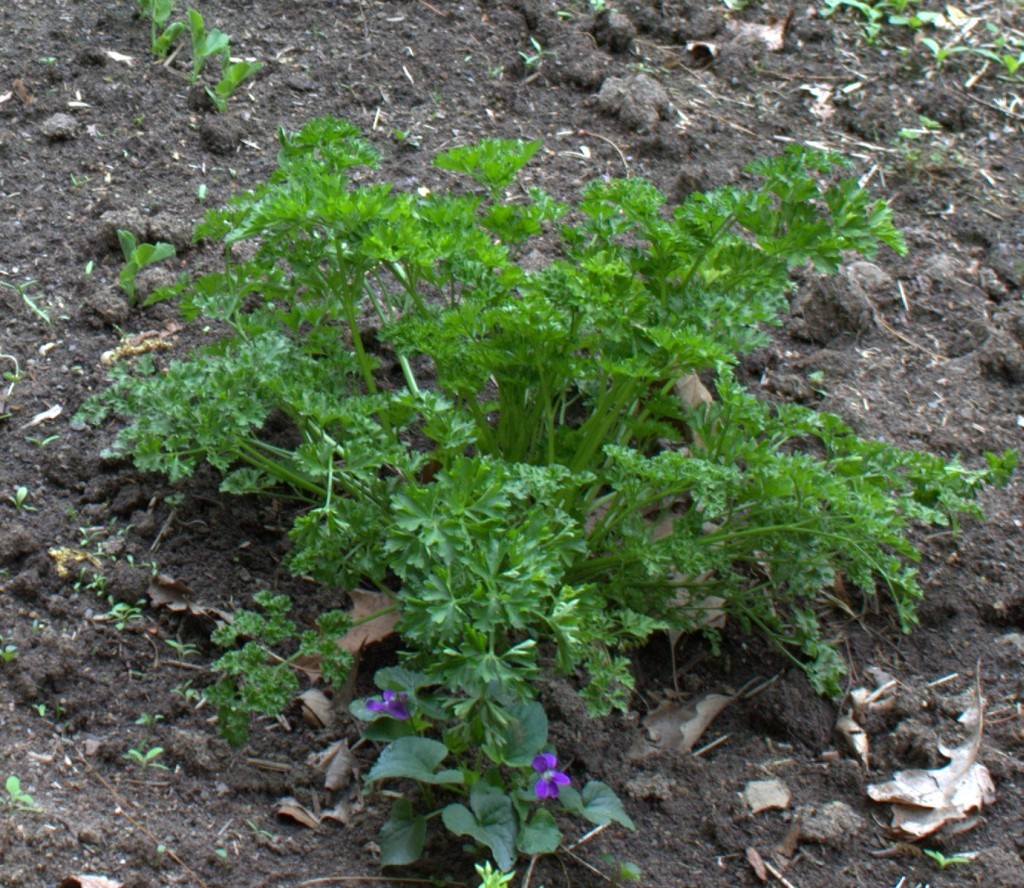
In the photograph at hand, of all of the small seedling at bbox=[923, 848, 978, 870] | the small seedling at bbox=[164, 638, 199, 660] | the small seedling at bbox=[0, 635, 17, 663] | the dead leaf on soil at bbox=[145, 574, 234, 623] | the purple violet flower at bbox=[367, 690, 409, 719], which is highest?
the purple violet flower at bbox=[367, 690, 409, 719]

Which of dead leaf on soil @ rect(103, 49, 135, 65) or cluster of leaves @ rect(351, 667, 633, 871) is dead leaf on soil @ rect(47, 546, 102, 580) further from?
dead leaf on soil @ rect(103, 49, 135, 65)

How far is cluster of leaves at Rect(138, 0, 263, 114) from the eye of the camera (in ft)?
12.8

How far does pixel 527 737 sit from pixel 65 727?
95cm

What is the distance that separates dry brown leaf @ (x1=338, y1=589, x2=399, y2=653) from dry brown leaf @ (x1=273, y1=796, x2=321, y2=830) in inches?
15.4

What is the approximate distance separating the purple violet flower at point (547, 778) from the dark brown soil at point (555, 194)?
0.57 ft

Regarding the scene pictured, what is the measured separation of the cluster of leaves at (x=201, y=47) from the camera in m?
3.89

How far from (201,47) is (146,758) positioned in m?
2.50

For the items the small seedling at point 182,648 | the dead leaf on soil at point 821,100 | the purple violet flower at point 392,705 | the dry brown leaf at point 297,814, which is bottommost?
the dry brown leaf at point 297,814

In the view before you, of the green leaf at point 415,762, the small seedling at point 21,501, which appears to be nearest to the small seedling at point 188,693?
the green leaf at point 415,762

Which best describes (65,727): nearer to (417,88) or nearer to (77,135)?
(77,135)

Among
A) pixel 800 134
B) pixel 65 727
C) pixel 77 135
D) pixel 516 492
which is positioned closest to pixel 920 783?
pixel 516 492

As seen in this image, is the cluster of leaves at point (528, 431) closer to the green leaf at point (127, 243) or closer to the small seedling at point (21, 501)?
the small seedling at point (21, 501)

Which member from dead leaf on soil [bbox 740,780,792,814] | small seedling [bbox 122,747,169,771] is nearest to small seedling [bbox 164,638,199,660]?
small seedling [bbox 122,747,169,771]

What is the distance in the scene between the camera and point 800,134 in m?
4.46
